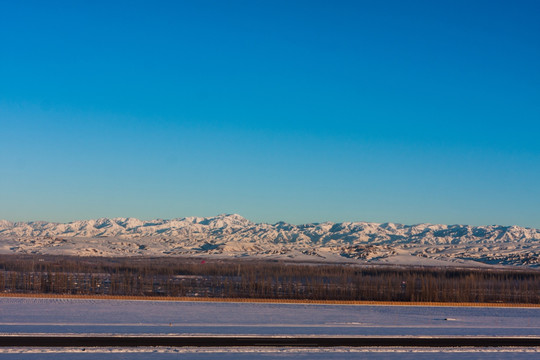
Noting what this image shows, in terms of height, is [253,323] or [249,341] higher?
[249,341]

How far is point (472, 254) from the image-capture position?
142 m

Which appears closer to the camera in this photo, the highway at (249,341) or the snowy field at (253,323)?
the snowy field at (253,323)

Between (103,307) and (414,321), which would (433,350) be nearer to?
(414,321)

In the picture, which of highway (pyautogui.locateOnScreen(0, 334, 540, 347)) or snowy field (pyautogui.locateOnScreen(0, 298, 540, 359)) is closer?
snowy field (pyautogui.locateOnScreen(0, 298, 540, 359))

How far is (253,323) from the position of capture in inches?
768

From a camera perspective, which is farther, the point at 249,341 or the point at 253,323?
the point at 253,323

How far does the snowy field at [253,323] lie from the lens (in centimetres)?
1393

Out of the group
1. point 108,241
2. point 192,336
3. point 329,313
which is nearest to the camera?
point 192,336

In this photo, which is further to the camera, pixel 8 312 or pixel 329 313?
pixel 329 313

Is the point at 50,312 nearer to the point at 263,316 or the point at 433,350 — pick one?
the point at 263,316

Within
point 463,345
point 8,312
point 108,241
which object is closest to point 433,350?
point 463,345

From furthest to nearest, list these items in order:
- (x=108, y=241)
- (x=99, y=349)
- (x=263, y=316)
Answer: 1. (x=108, y=241)
2. (x=263, y=316)
3. (x=99, y=349)

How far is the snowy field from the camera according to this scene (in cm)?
1393

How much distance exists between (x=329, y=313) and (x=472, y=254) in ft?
425
